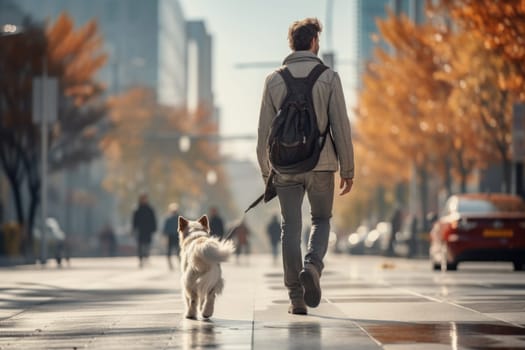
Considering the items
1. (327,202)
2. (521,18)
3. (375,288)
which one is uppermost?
(521,18)

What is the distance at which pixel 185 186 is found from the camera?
96.1 metres

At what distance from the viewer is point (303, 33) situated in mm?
11609

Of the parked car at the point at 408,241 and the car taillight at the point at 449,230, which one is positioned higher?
the car taillight at the point at 449,230

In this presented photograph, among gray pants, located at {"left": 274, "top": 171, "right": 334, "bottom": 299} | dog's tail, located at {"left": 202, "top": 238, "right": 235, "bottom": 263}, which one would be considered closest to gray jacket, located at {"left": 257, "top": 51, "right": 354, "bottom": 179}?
gray pants, located at {"left": 274, "top": 171, "right": 334, "bottom": 299}

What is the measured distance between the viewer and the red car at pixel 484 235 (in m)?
25.7

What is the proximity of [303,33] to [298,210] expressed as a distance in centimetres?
141

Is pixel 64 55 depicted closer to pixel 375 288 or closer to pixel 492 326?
pixel 375 288

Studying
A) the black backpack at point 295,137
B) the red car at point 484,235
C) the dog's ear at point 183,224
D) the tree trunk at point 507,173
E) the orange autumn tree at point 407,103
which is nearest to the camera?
the black backpack at point 295,137

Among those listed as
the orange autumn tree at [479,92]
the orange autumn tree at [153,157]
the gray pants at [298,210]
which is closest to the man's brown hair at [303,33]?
the gray pants at [298,210]

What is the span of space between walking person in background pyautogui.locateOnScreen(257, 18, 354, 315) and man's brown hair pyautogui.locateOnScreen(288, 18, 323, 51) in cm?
10

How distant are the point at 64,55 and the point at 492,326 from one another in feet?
133

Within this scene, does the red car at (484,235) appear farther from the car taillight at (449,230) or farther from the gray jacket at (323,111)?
the gray jacket at (323,111)

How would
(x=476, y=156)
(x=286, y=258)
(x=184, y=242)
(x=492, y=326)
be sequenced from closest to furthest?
(x=492, y=326), (x=286, y=258), (x=184, y=242), (x=476, y=156)

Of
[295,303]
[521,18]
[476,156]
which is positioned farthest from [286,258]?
[476,156]
